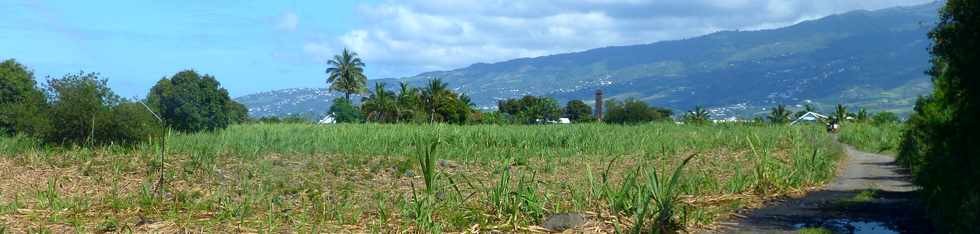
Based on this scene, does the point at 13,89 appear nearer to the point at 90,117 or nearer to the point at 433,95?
the point at 90,117

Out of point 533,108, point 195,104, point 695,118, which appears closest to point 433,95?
point 533,108

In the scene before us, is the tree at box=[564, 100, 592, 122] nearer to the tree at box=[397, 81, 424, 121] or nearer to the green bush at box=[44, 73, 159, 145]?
the tree at box=[397, 81, 424, 121]

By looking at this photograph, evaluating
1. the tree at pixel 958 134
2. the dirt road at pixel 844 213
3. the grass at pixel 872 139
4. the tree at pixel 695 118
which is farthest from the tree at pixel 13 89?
the tree at pixel 695 118

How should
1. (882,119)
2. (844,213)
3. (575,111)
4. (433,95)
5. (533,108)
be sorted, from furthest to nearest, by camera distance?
(575,111) < (533,108) < (433,95) < (882,119) < (844,213)

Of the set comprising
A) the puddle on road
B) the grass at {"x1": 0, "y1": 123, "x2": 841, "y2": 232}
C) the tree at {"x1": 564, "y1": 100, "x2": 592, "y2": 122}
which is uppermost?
the tree at {"x1": 564, "y1": 100, "x2": 592, "y2": 122}

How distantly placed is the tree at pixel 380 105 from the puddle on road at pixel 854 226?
236 ft

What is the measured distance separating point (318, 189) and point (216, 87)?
127 ft

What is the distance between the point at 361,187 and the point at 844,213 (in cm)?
737

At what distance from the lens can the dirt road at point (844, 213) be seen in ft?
35.9

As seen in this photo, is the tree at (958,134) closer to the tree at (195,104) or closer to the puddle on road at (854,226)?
the puddle on road at (854,226)

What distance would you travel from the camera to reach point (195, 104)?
46.2m

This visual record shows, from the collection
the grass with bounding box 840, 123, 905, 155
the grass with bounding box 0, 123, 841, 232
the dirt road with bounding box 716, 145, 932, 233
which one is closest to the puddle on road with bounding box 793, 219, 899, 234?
the dirt road with bounding box 716, 145, 932, 233

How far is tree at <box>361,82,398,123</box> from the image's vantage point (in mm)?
83812

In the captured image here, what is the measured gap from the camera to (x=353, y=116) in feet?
281
